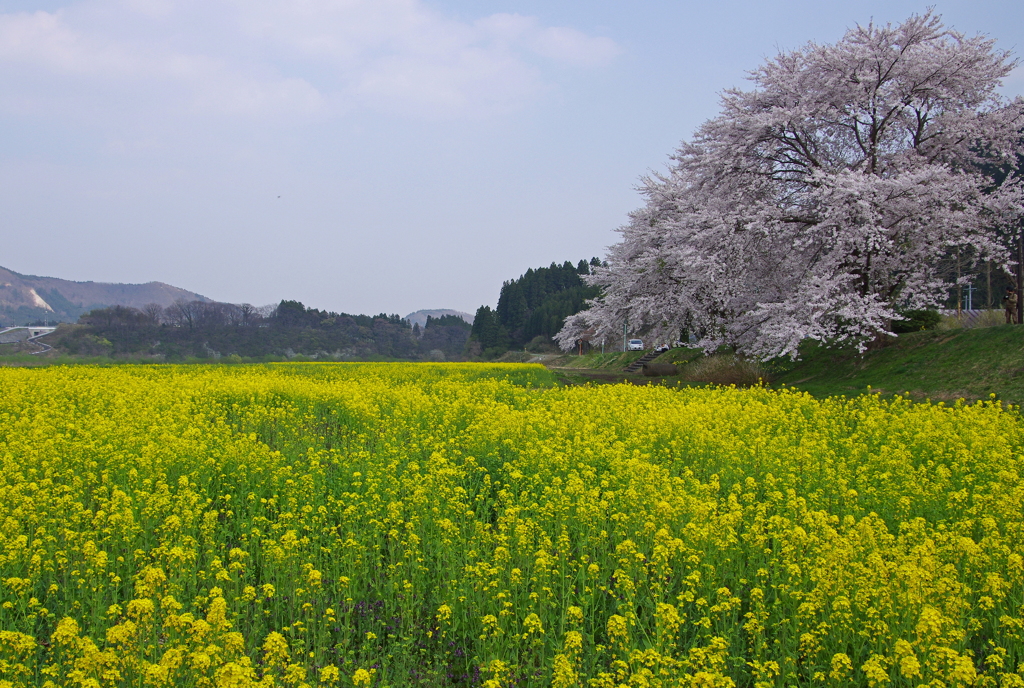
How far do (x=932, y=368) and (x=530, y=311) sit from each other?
88624 mm

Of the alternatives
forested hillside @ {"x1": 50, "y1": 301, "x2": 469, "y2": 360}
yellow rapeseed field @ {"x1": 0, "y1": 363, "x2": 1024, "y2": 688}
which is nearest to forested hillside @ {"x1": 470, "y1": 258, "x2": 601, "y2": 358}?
forested hillside @ {"x1": 50, "y1": 301, "x2": 469, "y2": 360}

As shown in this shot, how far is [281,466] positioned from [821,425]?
871cm

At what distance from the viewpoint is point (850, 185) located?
19812 millimetres

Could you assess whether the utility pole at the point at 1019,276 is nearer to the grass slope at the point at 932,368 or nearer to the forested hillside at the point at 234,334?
the grass slope at the point at 932,368

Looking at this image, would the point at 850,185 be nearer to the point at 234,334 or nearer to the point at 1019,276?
the point at 1019,276

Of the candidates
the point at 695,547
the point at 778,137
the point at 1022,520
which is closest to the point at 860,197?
the point at 778,137

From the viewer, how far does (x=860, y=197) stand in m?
20.1

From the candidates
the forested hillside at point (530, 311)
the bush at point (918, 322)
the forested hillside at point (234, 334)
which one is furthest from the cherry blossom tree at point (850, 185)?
the forested hillside at point (530, 311)

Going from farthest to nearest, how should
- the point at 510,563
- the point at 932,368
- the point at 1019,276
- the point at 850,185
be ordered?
the point at 1019,276, the point at 850,185, the point at 932,368, the point at 510,563

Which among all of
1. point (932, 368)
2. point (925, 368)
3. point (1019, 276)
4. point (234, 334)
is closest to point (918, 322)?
point (1019, 276)

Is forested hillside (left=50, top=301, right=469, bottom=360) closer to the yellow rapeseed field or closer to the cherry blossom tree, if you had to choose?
the cherry blossom tree

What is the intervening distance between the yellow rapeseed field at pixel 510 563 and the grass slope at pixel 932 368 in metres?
7.63

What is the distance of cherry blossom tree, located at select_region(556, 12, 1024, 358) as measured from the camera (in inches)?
786

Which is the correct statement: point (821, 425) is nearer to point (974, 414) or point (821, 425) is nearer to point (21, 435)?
point (974, 414)
